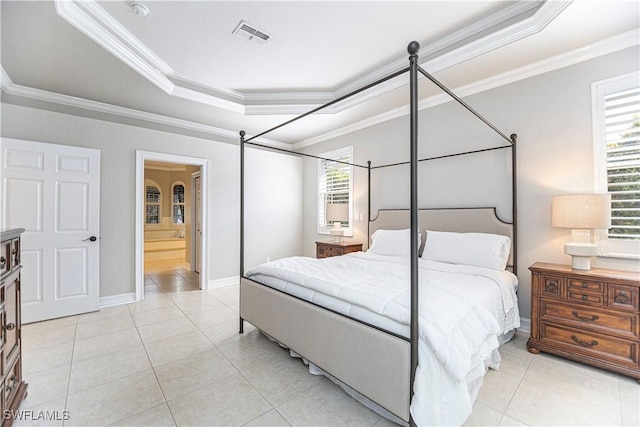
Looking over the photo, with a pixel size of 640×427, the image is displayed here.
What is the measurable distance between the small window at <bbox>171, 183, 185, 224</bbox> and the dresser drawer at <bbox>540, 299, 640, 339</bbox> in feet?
33.4

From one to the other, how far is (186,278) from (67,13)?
4420 millimetres

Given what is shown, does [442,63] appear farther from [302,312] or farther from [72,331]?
[72,331]

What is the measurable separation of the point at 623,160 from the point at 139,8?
4.23m

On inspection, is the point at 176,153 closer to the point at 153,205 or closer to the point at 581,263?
the point at 581,263

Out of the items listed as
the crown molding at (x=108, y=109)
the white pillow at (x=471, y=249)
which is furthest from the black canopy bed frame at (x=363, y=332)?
the crown molding at (x=108, y=109)

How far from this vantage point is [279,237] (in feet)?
18.5

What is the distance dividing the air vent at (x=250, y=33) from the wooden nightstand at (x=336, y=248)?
112 inches

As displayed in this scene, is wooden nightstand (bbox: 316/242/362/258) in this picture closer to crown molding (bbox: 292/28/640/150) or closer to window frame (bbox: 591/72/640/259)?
crown molding (bbox: 292/28/640/150)

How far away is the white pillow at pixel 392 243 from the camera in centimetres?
346

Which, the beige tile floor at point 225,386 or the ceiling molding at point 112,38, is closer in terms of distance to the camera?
the beige tile floor at point 225,386

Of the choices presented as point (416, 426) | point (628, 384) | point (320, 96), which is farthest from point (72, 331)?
point (628, 384)

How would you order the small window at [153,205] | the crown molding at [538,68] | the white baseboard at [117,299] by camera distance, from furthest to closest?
the small window at [153,205] < the white baseboard at [117,299] < the crown molding at [538,68]

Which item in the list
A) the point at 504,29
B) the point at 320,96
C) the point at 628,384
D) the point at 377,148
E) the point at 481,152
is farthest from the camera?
the point at 377,148

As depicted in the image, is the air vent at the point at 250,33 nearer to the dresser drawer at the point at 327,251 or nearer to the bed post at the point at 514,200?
the bed post at the point at 514,200
